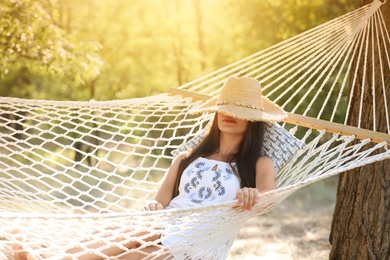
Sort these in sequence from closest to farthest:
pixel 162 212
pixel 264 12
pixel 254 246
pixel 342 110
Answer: pixel 162 212 < pixel 254 246 < pixel 342 110 < pixel 264 12

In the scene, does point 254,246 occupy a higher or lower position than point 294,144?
lower

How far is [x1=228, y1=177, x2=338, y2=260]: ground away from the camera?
4.31 meters

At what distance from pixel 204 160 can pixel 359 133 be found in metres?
0.59

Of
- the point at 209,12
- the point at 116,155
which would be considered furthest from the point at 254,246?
the point at 209,12

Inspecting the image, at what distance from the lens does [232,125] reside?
96.6 inches

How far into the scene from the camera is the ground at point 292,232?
431 cm

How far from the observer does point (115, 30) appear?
38.9ft

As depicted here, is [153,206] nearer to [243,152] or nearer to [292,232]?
[243,152]

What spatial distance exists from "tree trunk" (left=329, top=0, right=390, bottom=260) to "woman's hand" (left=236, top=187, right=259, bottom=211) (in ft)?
3.53

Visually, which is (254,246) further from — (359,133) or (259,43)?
(259,43)

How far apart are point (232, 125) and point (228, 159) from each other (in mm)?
123

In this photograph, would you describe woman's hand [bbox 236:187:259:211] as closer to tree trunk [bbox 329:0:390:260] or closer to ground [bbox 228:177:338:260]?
tree trunk [bbox 329:0:390:260]

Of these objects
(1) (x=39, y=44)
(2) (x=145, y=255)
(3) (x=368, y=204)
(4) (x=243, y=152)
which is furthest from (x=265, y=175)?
(1) (x=39, y=44)

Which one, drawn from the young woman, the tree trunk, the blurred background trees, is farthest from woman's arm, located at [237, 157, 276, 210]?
the blurred background trees
